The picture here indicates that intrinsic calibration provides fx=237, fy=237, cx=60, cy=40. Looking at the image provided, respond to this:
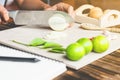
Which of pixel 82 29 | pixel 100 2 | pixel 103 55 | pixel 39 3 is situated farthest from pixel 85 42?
pixel 100 2

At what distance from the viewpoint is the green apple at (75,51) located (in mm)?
650

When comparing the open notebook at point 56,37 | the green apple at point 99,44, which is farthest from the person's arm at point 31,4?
the green apple at point 99,44

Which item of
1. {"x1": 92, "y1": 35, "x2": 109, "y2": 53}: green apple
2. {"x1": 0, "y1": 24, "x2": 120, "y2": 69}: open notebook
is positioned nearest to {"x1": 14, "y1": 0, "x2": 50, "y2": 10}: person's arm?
{"x1": 0, "y1": 24, "x2": 120, "y2": 69}: open notebook

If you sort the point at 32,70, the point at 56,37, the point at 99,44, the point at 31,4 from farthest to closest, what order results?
the point at 31,4, the point at 56,37, the point at 99,44, the point at 32,70

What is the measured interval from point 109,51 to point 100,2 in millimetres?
2891

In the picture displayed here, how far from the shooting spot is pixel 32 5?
4.95 ft

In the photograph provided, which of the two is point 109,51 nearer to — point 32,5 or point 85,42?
point 85,42

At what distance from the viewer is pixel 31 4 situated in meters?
1.52

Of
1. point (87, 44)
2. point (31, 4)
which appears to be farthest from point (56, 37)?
point (31, 4)

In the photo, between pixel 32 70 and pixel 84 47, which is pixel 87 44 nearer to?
pixel 84 47

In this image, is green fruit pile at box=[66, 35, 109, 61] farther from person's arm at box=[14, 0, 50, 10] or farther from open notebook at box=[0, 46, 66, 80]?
person's arm at box=[14, 0, 50, 10]

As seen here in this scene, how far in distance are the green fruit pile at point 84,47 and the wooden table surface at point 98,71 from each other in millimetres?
35

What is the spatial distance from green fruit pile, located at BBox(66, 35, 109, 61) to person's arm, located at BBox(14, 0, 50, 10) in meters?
0.71

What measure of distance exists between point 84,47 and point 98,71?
9cm
